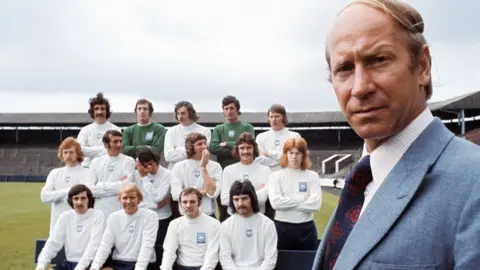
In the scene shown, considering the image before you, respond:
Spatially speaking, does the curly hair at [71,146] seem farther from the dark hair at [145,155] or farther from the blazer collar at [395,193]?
the blazer collar at [395,193]

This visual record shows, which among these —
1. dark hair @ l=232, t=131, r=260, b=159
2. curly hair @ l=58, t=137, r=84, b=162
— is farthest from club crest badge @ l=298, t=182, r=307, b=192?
curly hair @ l=58, t=137, r=84, b=162

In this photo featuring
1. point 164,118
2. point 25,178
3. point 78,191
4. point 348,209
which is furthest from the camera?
point 164,118

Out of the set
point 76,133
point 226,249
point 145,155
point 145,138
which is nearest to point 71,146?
point 145,138

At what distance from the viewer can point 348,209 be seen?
3.82 ft

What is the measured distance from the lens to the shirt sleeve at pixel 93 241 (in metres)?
6.36

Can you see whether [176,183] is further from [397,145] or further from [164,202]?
[397,145]

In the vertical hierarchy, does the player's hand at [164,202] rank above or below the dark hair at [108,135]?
below

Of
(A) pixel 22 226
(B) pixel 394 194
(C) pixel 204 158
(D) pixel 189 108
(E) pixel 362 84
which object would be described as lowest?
(A) pixel 22 226

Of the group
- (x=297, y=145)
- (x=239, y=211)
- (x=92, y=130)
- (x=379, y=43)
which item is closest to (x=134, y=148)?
(x=92, y=130)

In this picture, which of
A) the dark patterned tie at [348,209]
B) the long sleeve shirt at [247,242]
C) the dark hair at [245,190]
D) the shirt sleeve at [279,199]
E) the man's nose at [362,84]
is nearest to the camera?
the man's nose at [362,84]

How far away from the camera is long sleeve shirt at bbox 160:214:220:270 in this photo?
6.09m

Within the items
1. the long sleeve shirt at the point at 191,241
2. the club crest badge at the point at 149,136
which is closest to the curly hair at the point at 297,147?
the long sleeve shirt at the point at 191,241

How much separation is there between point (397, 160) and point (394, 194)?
0.33 ft

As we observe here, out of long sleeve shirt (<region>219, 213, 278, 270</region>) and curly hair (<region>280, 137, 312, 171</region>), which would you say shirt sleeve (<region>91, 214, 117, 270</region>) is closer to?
long sleeve shirt (<region>219, 213, 278, 270</region>)
